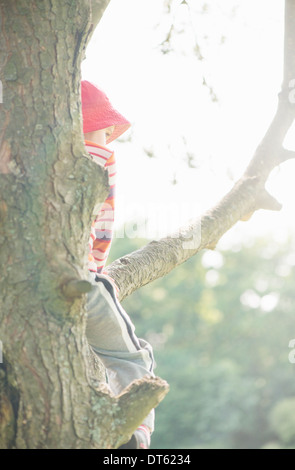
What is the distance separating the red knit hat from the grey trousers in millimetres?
587

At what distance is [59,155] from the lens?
171 cm

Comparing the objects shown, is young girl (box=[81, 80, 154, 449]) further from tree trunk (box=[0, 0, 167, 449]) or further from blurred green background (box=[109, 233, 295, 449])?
blurred green background (box=[109, 233, 295, 449])

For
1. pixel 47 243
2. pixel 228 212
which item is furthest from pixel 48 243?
pixel 228 212

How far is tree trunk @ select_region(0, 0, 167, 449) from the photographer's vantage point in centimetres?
156

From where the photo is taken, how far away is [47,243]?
1630mm

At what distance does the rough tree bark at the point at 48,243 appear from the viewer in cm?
156

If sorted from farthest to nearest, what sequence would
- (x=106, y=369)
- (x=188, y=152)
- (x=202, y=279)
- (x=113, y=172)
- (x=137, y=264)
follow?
(x=202, y=279), (x=188, y=152), (x=137, y=264), (x=113, y=172), (x=106, y=369)

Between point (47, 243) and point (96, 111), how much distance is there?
778 mm

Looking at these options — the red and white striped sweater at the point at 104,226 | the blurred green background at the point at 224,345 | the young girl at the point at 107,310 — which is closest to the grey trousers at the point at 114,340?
the young girl at the point at 107,310

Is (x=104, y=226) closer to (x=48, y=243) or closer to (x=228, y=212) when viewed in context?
(x=48, y=243)

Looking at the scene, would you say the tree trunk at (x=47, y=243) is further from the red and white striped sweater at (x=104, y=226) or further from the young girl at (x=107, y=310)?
the red and white striped sweater at (x=104, y=226)
